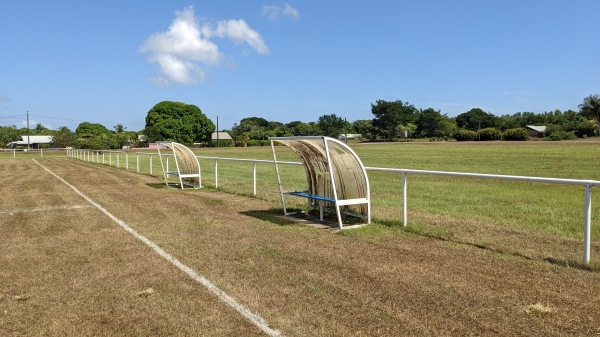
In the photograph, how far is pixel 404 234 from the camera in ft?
22.8

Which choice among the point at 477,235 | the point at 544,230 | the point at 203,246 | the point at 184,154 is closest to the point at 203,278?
the point at 203,246

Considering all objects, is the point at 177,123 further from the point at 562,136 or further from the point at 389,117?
the point at 562,136

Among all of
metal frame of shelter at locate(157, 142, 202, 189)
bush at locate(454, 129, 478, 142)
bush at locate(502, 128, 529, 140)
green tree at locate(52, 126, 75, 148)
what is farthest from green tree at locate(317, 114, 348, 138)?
metal frame of shelter at locate(157, 142, 202, 189)

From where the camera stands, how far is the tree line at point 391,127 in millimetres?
86688

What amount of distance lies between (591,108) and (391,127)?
39843 millimetres

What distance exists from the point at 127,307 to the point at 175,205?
6.43 m

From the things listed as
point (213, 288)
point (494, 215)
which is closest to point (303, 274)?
point (213, 288)

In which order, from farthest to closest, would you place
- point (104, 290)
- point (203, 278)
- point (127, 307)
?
point (203, 278) → point (104, 290) → point (127, 307)

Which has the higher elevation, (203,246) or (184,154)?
(184,154)

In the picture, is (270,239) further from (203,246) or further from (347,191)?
(347,191)

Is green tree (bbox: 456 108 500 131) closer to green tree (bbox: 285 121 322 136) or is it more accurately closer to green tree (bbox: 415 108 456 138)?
green tree (bbox: 415 108 456 138)

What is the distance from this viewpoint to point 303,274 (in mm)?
5020

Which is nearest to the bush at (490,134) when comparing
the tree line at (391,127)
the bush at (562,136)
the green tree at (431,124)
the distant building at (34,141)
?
the tree line at (391,127)

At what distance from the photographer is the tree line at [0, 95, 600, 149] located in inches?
3413
